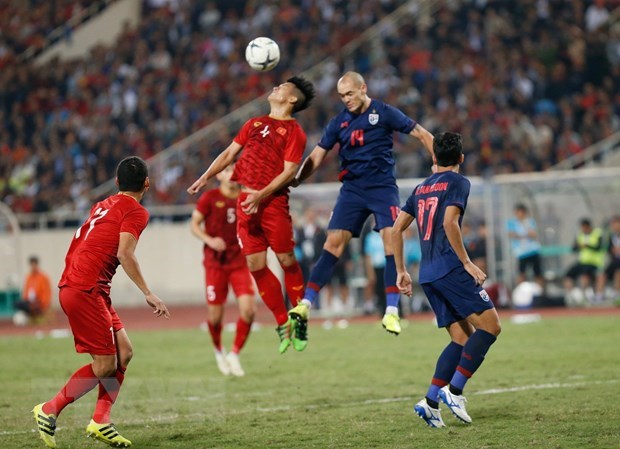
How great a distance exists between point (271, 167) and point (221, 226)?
345 centimetres

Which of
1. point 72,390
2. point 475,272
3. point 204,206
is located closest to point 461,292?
point 475,272

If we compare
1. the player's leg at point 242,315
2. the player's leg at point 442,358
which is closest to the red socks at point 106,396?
the player's leg at point 442,358

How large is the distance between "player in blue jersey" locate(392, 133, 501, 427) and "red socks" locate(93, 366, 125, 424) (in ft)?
8.13

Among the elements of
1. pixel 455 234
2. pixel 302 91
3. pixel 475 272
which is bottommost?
pixel 475 272

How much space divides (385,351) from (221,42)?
58.5ft

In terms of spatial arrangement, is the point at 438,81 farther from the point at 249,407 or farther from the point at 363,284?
the point at 249,407

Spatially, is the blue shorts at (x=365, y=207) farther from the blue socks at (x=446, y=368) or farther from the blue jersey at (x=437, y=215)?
the blue socks at (x=446, y=368)

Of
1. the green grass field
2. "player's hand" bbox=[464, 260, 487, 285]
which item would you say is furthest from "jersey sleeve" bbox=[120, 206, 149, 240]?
"player's hand" bbox=[464, 260, 487, 285]

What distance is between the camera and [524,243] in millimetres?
23031

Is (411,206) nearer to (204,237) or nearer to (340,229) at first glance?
(340,229)

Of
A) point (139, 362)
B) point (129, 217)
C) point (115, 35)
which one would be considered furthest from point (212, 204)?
point (115, 35)

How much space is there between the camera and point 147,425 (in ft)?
32.1

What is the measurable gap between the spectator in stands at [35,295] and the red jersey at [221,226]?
10802 mm

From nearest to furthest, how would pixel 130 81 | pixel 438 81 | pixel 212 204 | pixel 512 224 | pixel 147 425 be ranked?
1. pixel 147 425
2. pixel 212 204
3. pixel 512 224
4. pixel 438 81
5. pixel 130 81
